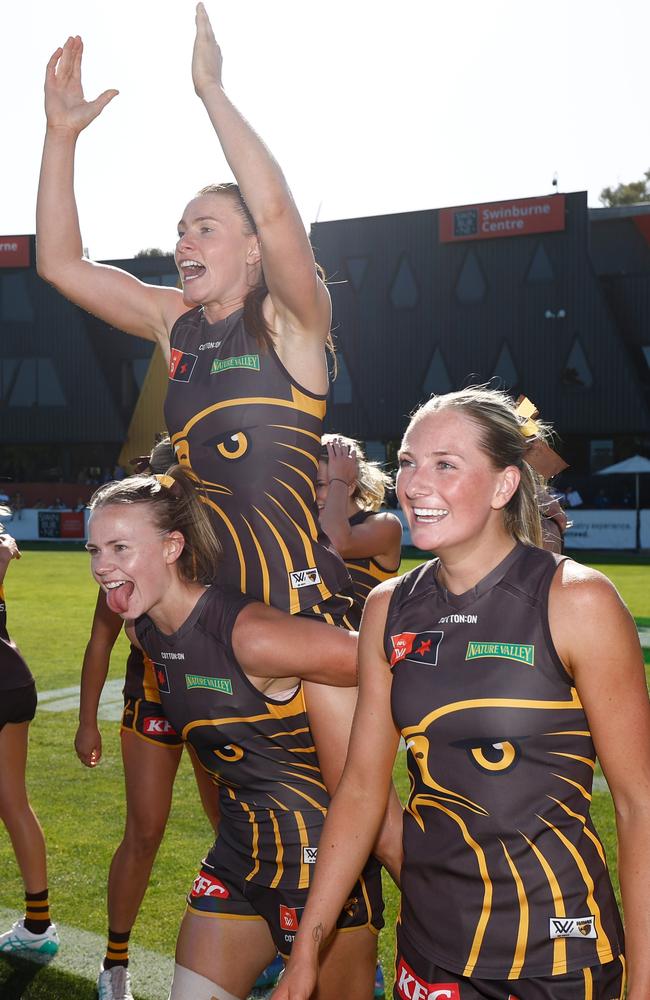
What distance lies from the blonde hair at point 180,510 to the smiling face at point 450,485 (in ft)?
2.53

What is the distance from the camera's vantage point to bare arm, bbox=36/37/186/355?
10.5 feet

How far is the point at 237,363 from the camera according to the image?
9.61ft

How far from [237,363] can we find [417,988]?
1685 mm

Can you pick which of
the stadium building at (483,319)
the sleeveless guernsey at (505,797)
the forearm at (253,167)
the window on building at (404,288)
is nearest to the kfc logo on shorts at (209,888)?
the sleeveless guernsey at (505,797)

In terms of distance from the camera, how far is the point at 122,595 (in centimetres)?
294

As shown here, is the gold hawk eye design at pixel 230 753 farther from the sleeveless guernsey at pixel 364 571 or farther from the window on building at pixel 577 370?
the window on building at pixel 577 370

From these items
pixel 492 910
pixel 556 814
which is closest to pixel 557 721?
pixel 556 814

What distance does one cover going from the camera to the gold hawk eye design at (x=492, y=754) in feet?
7.38

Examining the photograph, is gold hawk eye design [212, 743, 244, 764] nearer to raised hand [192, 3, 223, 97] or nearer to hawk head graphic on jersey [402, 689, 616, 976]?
hawk head graphic on jersey [402, 689, 616, 976]

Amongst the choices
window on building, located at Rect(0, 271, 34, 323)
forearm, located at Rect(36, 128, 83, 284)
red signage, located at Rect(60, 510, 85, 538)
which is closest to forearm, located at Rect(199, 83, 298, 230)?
forearm, located at Rect(36, 128, 83, 284)

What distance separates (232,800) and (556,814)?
46.7 inches

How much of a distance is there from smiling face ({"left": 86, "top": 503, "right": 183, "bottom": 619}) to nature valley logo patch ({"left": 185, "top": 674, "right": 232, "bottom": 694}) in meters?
0.24

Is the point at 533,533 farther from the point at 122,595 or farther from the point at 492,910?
the point at 122,595

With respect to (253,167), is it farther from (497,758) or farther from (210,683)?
(497,758)
